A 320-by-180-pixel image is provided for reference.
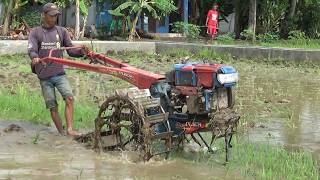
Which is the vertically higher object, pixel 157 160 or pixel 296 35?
pixel 157 160

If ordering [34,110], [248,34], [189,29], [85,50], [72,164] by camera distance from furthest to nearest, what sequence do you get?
[189,29]
[248,34]
[34,110]
[85,50]
[72,164]

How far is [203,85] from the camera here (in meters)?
6.53

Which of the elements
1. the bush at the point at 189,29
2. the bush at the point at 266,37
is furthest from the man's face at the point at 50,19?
the bush at the point at 189,29

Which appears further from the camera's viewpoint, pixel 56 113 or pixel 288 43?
pixel 288 43

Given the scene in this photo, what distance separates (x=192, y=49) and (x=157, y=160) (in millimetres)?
12946

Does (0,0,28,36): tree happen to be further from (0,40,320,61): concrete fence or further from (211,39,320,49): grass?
(211,39,320,49): grass

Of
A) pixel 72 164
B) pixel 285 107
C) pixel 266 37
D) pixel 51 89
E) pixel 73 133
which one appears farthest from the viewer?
pixel 266 37

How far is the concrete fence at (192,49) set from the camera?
17.3 m

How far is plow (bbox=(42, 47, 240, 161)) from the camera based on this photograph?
646 cm

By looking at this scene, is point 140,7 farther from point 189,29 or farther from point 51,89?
point 51,89

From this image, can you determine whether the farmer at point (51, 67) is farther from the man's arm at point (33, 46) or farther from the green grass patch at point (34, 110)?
the green grass patch at point (34, 110)

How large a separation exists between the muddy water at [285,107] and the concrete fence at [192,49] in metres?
1.76

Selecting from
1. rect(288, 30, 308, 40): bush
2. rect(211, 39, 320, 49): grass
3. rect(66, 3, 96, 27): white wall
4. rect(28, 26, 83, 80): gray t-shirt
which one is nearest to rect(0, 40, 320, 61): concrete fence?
rect(211, 39, 320, 49): grass

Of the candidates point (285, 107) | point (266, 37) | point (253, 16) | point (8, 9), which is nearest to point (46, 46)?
point (285, 107)
